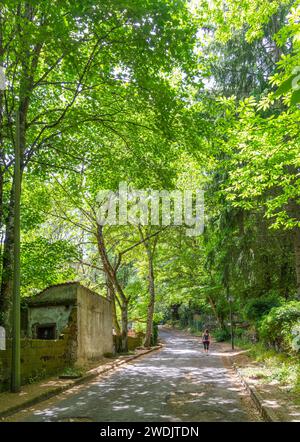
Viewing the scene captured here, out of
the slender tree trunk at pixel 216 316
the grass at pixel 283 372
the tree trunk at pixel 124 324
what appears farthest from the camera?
the slender tree trunk at pixel 216 316

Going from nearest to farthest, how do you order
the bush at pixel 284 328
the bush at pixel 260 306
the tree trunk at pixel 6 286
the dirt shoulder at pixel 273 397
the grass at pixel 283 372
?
the dirt shoulder at pixel 273 397 < the grass at pixel 283 372 < the tree trunk at pixel 6 286 < the bush at pixel 284 328 < the bush at pixel 260 306

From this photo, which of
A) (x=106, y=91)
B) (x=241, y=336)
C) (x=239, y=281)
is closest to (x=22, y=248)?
(x=106, y=91)

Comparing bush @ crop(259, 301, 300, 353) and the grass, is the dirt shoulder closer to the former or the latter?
the grass

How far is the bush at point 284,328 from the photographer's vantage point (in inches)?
552

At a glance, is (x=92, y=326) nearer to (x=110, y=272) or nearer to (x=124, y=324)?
A: (x=110, y=272)

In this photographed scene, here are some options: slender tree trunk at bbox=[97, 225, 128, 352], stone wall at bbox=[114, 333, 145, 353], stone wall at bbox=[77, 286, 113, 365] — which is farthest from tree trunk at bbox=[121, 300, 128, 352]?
stone wall at bbox=[77, 286, 113, 365]

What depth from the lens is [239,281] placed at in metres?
24.2

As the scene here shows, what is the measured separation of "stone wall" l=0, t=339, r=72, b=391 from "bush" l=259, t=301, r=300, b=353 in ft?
28.2

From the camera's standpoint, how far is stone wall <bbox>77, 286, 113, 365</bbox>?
1933cm

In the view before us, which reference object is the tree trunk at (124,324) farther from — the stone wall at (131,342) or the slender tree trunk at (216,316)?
the slender tree trunk at (216,316)

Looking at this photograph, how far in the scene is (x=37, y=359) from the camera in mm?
14070

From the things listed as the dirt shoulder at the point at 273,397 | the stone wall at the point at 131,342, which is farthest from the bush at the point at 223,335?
the dirt shoulder at the point at 273,397

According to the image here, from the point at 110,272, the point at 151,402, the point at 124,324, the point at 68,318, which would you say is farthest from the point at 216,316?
the point at 151,402

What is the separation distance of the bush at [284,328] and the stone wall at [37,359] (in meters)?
8.61
